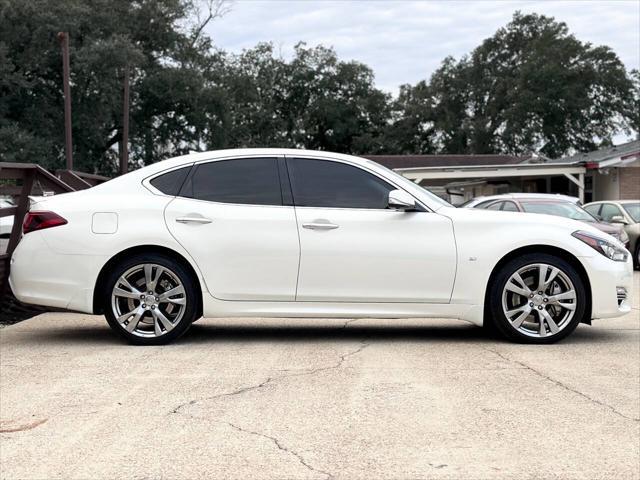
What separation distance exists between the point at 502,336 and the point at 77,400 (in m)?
3.82

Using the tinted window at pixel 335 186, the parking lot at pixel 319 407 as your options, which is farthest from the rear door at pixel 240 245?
the parking lot at pixel 319 407

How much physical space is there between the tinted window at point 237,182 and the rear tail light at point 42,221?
1038mm

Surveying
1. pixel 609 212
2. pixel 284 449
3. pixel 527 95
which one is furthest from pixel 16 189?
pixel 527 95

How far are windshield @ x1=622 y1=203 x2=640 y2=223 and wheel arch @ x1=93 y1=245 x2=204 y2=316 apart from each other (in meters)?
14.0

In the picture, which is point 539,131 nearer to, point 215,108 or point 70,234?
point 215,108

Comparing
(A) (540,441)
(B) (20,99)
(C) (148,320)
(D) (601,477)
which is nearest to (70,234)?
(C) (148,320)

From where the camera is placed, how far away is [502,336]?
7805mm

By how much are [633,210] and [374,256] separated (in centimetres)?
1366

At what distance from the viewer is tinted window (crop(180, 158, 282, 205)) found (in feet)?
25.3

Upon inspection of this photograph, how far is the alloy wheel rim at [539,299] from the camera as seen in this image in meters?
7.54

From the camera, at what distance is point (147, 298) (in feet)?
24.3

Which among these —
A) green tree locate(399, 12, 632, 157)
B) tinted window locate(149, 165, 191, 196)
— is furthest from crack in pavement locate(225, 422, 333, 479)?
green tree locate(399, 12, 632, 157)

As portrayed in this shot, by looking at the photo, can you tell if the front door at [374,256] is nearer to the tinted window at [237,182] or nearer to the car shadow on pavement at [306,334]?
the tinted window at [237,182]

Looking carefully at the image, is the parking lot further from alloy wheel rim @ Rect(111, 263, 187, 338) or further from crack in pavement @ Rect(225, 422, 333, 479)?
alloy wheel rim @ Rect(111, 263, 187, 338)
